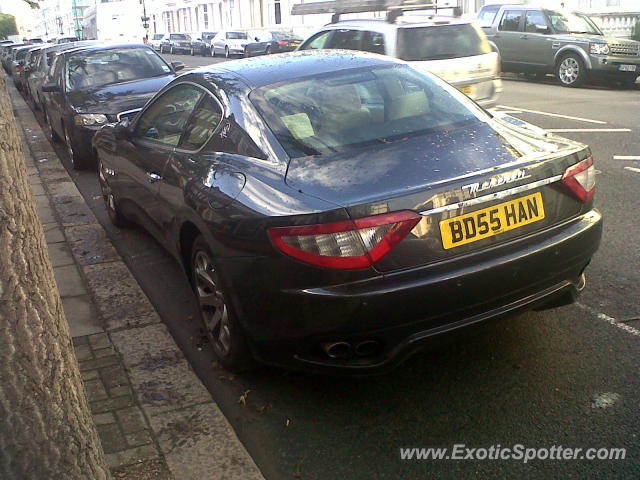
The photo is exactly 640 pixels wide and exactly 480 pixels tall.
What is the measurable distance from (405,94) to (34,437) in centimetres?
295

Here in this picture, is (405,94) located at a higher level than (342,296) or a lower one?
higher

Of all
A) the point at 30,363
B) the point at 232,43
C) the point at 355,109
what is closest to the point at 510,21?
the point at 355,109

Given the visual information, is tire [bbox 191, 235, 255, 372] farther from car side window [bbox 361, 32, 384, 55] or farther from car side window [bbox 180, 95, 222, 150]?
car side window [bbox 361, 32, 384, 55]

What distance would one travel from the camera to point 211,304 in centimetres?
406

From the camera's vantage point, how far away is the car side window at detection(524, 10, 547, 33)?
18531 millimetres

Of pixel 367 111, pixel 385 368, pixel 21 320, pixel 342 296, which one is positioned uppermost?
pixel 367 111

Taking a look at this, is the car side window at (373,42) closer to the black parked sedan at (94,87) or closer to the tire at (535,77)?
the black parked sedan at (94,87)

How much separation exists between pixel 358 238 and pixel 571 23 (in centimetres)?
1707

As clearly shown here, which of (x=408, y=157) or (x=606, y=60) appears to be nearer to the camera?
(x=408, y=157)

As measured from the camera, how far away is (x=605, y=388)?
358 centimetres

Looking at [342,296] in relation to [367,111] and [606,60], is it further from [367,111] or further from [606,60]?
[606,60]

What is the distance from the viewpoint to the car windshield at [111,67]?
35.4ft

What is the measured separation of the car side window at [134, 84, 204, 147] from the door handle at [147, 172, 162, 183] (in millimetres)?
212

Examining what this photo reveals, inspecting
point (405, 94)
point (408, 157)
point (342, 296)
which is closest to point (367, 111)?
point (405, 94)
